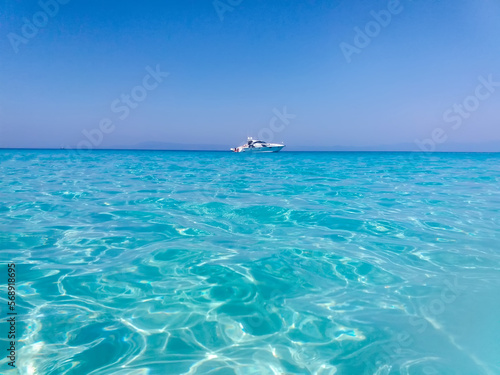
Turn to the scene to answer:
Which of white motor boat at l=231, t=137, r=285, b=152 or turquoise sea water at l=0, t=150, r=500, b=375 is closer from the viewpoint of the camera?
turquoise sea water at l=0, t=150, r=500, b=375

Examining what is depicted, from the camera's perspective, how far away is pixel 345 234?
20.9 ft

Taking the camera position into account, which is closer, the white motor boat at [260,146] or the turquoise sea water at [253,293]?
A: the turquoise sea water at [253,293]

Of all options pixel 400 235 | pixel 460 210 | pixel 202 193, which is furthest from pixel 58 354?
pixel 460 210

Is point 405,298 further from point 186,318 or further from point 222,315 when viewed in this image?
point 186,318

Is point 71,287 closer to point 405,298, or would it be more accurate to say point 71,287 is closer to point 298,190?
point 405,298

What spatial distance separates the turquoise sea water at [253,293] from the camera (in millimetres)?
2672

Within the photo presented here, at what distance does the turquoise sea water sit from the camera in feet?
8.77

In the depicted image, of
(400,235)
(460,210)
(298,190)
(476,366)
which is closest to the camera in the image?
(476,366)

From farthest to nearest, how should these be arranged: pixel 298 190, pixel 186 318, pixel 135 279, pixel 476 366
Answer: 1. pixel 298 190
2. pixel 135 279
3. pixel 186 318
4. pixel 476 366

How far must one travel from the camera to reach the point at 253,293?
149 inches

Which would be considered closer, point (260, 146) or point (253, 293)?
point (253, 293)

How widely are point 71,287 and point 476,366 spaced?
4372mm

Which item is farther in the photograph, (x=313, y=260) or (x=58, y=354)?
(x=313, y=260)

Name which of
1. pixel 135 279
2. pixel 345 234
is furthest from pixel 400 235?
pixel 135 279
